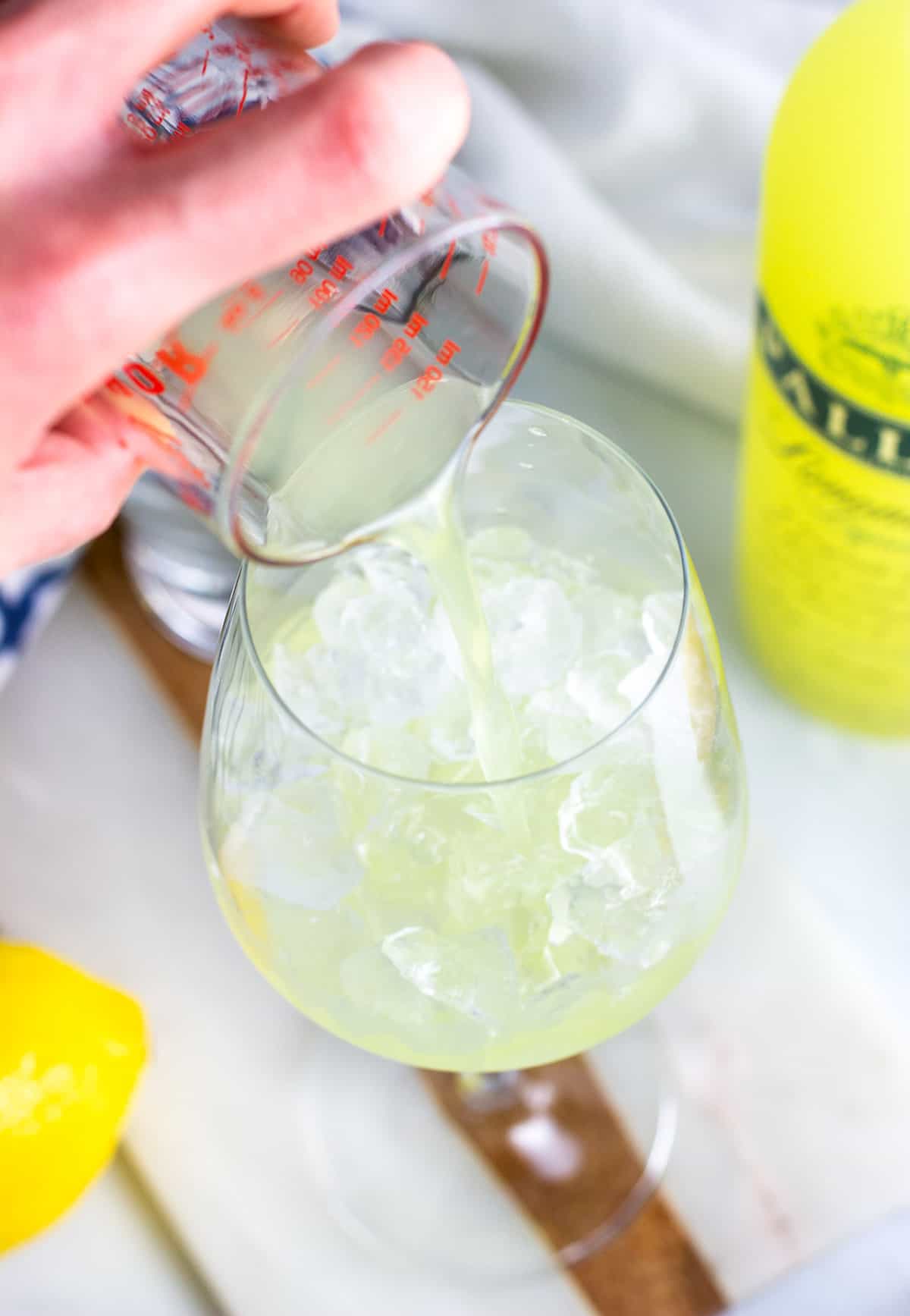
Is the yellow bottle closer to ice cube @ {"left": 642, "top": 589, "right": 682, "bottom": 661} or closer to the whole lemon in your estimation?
ice cube @ {"left": 642, "top": 589, "right": 682, "bottom": 661}

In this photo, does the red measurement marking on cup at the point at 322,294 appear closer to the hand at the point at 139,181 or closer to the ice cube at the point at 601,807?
the hand at the point at 139,181

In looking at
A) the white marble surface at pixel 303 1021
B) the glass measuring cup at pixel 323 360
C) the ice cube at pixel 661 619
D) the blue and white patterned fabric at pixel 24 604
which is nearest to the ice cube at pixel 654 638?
the ice cube at pixel 661 619

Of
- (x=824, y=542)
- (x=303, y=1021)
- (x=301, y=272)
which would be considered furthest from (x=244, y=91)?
(x=303, y=1021)

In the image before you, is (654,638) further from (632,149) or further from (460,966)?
(632,149)

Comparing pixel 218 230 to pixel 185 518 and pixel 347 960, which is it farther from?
pixel 185 518

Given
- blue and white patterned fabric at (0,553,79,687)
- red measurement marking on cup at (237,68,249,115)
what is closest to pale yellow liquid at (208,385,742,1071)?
red measurement marking on cup at (237,68,249,115)

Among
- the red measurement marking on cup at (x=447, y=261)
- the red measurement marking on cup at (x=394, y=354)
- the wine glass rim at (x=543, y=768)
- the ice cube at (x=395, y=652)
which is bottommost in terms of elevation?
the ice cube at (x=395, y=652)

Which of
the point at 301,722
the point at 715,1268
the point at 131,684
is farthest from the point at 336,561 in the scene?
the point at 715,1268
